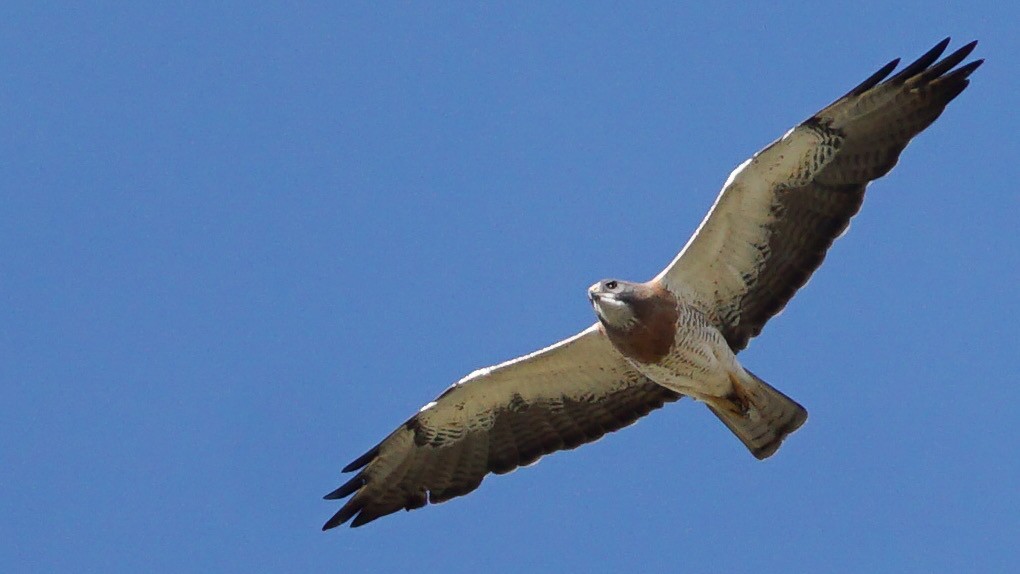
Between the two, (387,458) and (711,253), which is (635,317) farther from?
(387,458)

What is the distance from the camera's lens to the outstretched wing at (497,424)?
1620 centimetres

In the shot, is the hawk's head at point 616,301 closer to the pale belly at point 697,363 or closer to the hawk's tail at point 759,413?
the pale belly at point 697,363

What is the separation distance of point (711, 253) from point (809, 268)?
32.5 inches

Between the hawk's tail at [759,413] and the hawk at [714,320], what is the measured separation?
1cm

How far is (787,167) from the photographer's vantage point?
50.8 ft

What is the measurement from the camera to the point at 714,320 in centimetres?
1600

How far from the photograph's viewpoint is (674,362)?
15438 millimetres

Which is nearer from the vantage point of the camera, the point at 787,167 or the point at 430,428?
the point at 787,167

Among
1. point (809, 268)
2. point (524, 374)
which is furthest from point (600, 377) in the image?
point (809, 268)

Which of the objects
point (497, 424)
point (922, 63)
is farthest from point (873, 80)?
point (497, 424)

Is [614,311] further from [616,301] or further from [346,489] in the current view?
[346,489]

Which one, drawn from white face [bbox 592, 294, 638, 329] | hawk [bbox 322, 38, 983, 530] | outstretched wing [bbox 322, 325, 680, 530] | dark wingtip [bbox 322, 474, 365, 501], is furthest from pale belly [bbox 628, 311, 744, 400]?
dark wingtip [bbox 322, 474, 365, 501]

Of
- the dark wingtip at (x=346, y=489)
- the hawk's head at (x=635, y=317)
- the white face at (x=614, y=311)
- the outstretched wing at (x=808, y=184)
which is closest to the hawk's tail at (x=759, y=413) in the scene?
the hawk's head at (x=635, y=317)

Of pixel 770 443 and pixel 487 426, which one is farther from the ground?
pixel 487 426
